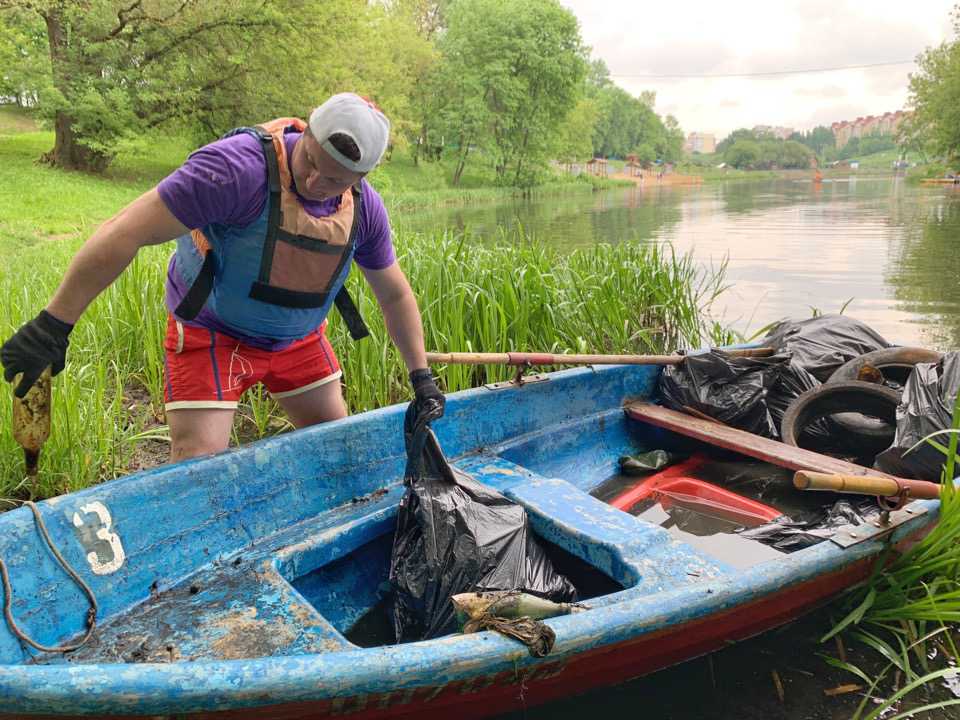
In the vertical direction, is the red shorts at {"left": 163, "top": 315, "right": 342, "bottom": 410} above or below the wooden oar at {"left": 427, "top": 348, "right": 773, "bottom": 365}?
above

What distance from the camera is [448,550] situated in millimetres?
2449

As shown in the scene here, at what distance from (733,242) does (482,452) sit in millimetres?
13835

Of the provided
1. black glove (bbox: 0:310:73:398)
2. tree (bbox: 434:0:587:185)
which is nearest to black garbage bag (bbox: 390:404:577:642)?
black glove (bbox: 0:310:73:398)

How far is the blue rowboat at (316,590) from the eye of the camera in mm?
1582

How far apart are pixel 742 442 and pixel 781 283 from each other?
7.97 meters

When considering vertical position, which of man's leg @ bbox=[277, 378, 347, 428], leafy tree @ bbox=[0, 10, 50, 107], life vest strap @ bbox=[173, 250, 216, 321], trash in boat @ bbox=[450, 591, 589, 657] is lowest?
trash in boat @ bbox=[450, 591, 589, 657]

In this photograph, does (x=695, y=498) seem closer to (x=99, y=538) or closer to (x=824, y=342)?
(x=824, y=342)

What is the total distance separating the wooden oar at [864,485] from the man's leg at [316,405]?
71.2 inches

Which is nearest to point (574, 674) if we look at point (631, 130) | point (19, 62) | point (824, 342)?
point (824, 342)

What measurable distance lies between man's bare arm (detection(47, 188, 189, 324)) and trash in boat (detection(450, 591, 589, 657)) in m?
1.34

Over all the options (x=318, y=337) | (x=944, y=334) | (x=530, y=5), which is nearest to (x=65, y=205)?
(x=318, y=337)

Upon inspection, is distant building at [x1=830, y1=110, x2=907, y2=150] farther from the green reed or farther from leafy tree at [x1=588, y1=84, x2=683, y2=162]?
the green reed

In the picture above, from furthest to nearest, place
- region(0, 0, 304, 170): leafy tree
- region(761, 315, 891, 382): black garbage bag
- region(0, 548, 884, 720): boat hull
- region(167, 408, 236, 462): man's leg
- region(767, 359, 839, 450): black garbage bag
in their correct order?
1. region(0, 0, 304, 170): leafy tree
2. region(761, 315, 891, 382): black garbage bag
3. region(767, 359, 839, 450): black garbage bag
4. region(167, 408, 236, 462): man's leg
5. region(0, 548, 884, 720): boat hull

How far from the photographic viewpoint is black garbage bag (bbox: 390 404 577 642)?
2.41 m
